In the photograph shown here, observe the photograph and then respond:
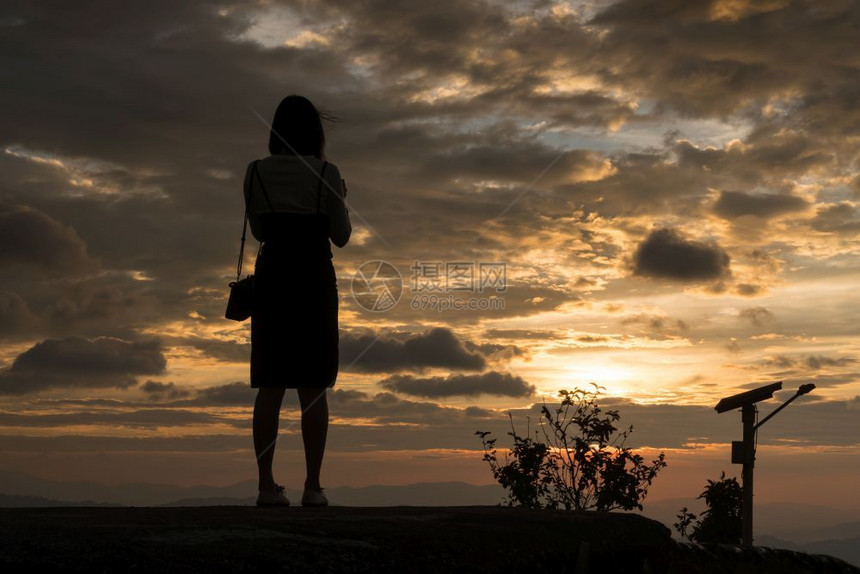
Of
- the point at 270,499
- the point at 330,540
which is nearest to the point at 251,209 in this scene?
the point at 270,499

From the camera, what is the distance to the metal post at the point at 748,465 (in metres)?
13.1

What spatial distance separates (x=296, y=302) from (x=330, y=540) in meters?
2.09

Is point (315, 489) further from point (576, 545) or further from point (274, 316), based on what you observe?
point (576, 545)

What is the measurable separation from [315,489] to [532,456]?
6.14 metres

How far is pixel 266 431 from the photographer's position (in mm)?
5492

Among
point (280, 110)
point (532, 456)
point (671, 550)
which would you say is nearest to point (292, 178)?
point (280, 110)

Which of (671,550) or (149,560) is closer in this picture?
(149,560)

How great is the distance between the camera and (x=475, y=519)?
4.76 metres

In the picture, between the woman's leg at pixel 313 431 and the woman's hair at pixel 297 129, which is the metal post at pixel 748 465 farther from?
the woman's hair at pixel 297 129

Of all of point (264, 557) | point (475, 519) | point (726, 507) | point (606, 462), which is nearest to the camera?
point (264, 557)

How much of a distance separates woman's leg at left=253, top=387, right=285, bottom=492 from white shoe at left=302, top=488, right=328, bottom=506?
0.71 feet

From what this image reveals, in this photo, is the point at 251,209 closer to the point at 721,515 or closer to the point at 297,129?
the point at 297,129

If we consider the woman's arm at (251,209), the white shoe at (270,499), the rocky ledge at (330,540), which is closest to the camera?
the rocky ledge at (330,540)

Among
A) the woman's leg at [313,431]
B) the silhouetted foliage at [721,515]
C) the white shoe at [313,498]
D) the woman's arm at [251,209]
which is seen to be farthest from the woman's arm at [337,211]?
the silhouetted foliage at [721,515]
